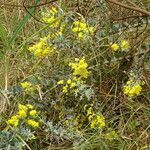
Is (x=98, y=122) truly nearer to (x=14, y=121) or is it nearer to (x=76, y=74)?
(x=76, y=74)

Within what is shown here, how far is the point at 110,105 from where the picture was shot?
2.09 meters

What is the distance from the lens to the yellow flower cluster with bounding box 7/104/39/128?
1864 millimetres

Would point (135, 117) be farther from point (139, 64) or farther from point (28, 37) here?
point (28, 37)

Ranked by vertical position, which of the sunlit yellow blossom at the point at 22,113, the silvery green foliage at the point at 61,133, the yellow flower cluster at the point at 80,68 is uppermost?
the yellow flower cluster at the point at 80,68

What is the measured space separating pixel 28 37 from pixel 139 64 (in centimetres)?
75

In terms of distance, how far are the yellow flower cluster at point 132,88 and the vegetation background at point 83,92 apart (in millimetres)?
34

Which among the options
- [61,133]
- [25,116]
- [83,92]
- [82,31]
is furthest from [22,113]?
[82,31]

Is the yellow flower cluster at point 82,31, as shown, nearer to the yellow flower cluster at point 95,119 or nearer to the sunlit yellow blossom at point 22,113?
the yellow flower cluster at point 95,119

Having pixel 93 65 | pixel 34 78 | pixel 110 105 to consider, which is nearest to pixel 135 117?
pixel 110 105

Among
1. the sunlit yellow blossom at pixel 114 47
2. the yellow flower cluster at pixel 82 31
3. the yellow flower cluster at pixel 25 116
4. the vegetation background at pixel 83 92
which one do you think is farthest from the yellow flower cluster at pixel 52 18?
the yellow flower cluster at pixel 25 116

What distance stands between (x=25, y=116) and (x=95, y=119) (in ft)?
1.02

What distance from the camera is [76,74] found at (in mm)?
2037

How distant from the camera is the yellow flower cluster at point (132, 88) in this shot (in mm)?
1971

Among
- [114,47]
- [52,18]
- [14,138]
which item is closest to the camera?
[14,138]
